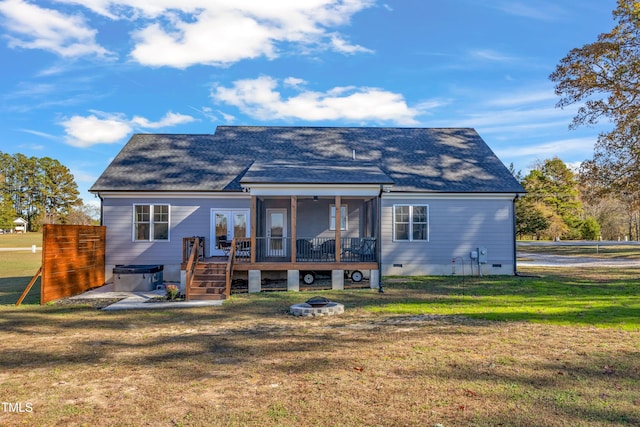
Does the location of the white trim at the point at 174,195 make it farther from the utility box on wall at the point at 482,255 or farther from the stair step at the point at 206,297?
the utility box on wall at the point at 482,255

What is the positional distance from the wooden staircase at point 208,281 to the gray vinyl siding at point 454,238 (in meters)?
7.18

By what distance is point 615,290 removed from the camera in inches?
526

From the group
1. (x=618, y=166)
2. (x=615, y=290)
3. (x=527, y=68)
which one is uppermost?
(x=527, y=68)

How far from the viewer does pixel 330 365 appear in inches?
232

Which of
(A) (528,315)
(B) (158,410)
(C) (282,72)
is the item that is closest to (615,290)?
(A) (528,315)

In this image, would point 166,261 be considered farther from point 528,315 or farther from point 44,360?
point 528,315

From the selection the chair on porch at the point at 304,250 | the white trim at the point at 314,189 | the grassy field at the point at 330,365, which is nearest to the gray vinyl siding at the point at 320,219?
the chair on porch at the point at 304,250

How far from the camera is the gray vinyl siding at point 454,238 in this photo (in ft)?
57.1

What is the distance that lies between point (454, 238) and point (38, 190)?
7276 centimetres

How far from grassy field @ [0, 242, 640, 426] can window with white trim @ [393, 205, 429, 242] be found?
6759 mm

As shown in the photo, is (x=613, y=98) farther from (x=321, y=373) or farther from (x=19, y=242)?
(x=19, y=242)

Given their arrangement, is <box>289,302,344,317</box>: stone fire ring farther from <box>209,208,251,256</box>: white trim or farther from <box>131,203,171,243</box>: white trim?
<box>131,203,171,243</box>: white trim

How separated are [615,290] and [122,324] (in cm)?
1454

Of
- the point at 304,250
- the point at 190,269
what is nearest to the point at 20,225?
the point at 190,269
